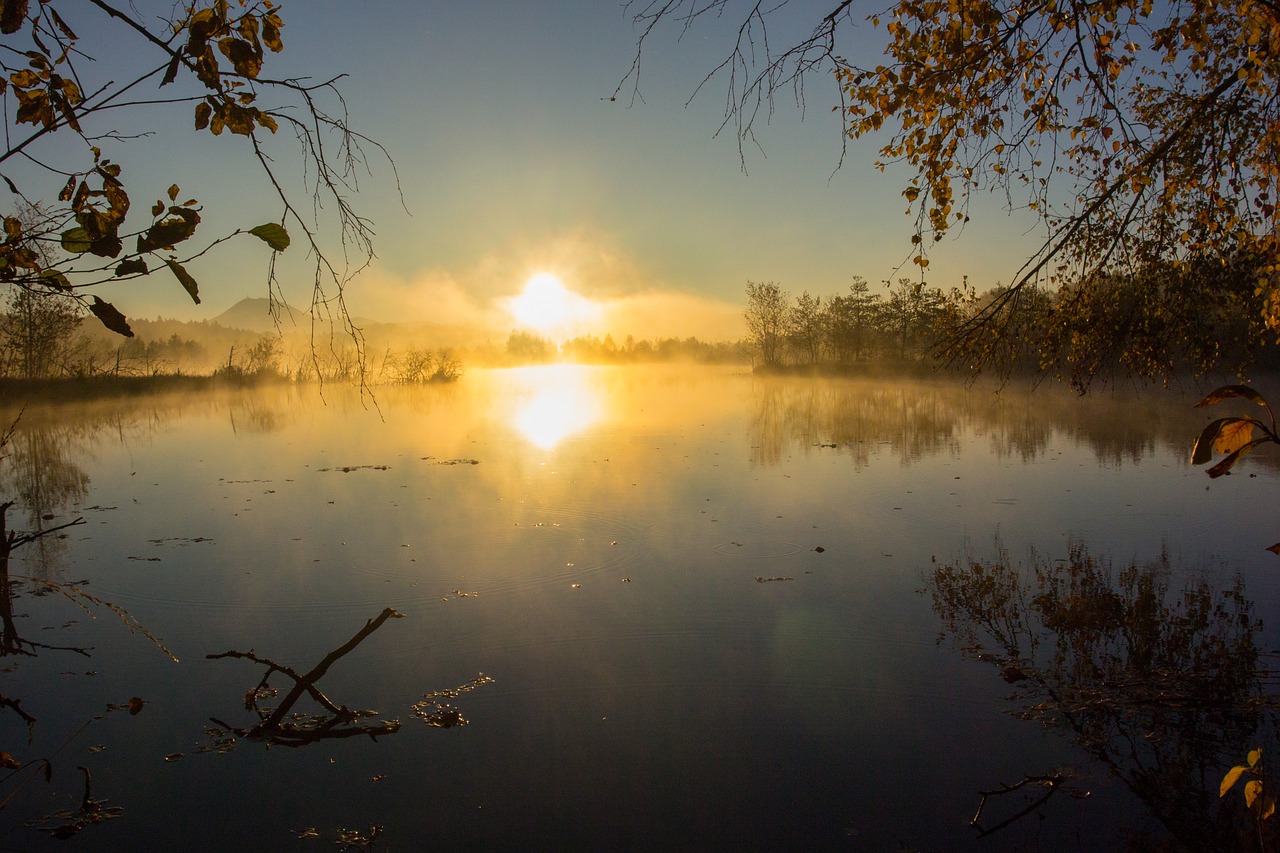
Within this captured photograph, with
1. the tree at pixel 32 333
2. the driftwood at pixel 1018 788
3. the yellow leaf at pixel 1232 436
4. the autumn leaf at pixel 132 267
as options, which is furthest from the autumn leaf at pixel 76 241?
the tree at pixel 32 333

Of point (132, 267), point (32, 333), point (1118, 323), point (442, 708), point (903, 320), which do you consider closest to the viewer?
point (132, 267)

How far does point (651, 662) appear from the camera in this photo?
197 inches

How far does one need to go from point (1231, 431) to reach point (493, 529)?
7.93m

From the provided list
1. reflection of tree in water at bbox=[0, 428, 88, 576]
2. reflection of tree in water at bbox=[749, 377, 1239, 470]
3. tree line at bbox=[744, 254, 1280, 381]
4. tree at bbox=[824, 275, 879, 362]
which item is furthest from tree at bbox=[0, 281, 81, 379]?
tree at bbox=[824, 275, 879, 362]

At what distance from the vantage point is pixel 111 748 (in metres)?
3.90

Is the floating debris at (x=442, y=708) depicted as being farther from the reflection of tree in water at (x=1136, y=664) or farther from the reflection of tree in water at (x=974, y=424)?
the reflection of tree in water at (x=974, y=424)

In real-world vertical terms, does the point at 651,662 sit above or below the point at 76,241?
below

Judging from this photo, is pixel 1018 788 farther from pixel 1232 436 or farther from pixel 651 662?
pixel 1232 436

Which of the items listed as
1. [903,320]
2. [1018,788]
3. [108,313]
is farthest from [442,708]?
[903,320]

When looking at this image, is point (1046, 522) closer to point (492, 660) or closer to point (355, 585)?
point (492, 660)

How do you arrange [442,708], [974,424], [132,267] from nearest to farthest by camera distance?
[132,267]
[442,708]
[974,424]

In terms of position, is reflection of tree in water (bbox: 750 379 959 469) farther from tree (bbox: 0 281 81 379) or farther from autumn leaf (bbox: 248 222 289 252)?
tree (bbox: 0 281 81 379)

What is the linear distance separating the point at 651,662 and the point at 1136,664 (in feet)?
10.1

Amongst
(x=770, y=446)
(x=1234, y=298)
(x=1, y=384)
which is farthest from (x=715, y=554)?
(x=1, y=384)
